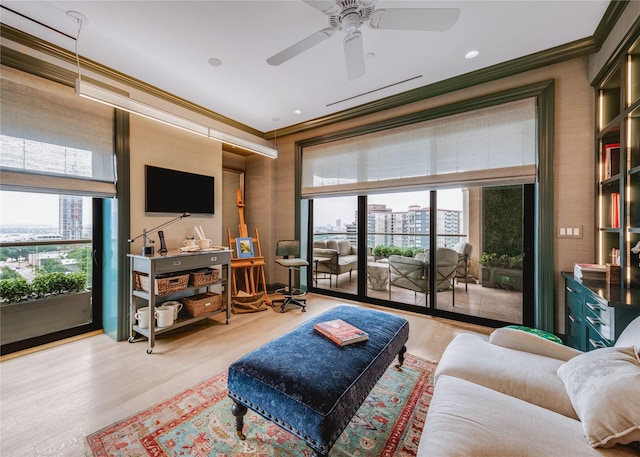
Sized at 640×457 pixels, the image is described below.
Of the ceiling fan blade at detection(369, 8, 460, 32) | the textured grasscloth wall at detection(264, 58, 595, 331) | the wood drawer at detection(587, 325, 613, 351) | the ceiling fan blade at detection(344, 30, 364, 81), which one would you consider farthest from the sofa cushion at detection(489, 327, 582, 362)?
the ceiling fan blade at detection(344, 30, 364, 81)

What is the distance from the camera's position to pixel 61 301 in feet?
9.16

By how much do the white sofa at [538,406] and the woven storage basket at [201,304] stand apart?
2.65 meters

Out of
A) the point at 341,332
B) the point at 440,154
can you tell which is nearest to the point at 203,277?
the point at 341,332

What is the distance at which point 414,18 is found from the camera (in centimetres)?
165

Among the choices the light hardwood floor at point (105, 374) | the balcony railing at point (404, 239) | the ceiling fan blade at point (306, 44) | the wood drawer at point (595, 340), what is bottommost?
the light hardwood floor at point (105, 374)

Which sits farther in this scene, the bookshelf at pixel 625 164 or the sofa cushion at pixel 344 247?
the sofa cushion at pixel 344 247

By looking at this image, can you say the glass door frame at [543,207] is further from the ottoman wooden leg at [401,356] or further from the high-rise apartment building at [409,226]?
the ottoman wooden leg at [401,356]

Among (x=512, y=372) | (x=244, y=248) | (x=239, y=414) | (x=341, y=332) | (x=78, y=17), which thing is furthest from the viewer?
(x=244, y=248)

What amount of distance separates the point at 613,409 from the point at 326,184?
147 inches

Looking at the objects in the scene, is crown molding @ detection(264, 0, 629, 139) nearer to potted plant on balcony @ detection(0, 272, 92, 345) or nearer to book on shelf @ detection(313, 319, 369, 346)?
book on shelf @ detection(313, 319, 369, 346)

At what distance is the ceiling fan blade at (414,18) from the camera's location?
61.4 inches

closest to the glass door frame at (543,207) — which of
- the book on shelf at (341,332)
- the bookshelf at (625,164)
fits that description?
the bookshelf at (625,164)

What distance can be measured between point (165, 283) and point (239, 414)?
5.85 ft

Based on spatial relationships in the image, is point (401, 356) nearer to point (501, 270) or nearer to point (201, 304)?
point (501, 270)
